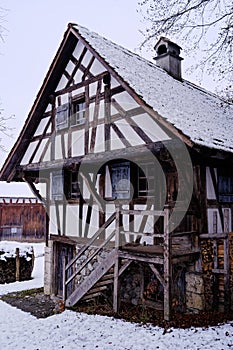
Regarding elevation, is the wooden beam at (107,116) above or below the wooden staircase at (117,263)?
above

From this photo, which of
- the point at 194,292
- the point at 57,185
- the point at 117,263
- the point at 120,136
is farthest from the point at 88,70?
the point at 194,292

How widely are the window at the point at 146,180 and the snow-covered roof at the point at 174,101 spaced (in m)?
1.61

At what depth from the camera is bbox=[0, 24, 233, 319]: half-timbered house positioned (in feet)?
26.6

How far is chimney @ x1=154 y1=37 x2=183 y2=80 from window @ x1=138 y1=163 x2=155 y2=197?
5117 mm

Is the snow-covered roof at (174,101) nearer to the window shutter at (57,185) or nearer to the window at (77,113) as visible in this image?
the window at (77,113)

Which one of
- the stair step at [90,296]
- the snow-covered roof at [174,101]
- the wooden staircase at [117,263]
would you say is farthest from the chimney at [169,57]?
the stair step at [90,296]

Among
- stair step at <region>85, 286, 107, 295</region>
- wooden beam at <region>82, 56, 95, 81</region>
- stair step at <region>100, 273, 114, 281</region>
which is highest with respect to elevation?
wooden beam at <region>82, 56, 95, 81</region>

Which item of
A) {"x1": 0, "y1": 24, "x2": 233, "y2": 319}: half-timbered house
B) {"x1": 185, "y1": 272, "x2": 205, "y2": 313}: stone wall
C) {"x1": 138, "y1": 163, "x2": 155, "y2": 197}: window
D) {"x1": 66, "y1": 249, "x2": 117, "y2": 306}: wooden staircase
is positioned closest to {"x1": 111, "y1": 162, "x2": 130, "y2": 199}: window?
{"x1": 0, "y1": 24, "x2": 233, "y2": 319}: half-timbered house

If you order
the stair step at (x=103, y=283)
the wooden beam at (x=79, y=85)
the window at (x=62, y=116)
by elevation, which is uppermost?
the wooden beam at (x=79, y=85)

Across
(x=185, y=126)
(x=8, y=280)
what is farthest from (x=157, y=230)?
(x=8, y=280)

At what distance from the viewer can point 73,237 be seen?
1162 centimetres

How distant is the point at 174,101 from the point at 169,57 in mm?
4401

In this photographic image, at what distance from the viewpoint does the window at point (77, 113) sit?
11.1 metres

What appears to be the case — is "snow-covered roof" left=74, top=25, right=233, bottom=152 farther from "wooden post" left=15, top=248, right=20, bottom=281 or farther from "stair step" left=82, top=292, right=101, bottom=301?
"wooden post" left=15, top=248, right=20, bottom=281
